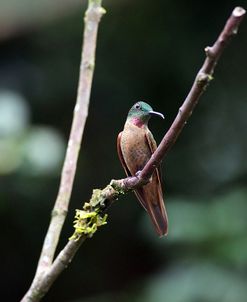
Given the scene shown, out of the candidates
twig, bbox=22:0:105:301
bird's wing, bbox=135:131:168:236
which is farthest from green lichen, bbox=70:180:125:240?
bird's wing, bbox=135:131:168:236

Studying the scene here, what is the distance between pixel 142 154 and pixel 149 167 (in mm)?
1754

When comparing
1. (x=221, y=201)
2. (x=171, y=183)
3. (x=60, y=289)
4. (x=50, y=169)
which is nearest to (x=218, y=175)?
(x=171, y=183)

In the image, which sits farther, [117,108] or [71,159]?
[117,108]

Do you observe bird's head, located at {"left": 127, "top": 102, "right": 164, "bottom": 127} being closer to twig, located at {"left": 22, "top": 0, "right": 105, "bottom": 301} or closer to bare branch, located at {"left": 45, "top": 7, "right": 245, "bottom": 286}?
twig, located at {"left": 22, "top": 0, "right": 105, "bottom": 301}

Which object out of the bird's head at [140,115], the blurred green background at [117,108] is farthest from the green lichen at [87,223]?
the blurred green background at [117,108]

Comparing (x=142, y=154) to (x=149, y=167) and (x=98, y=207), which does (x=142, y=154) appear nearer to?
(x=98, y=207)

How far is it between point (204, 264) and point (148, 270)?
201 cm

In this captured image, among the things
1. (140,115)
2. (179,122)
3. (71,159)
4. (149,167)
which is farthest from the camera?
(140,115)

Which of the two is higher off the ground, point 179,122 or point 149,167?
point 179,122

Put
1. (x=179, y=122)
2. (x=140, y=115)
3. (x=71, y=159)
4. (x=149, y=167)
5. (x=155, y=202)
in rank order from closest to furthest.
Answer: (x=179, y=122)
(x=149, y=167)
(x=71, y=159)
(x=155, y=202)
(x=140, y=115)

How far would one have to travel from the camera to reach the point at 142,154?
394 cm

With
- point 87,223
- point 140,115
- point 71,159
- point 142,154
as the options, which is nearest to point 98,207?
point 87,223

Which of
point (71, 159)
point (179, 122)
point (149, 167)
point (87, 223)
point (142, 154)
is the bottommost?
point (142, 154)

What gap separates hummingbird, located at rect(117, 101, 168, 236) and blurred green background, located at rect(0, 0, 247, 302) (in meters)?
2.18
